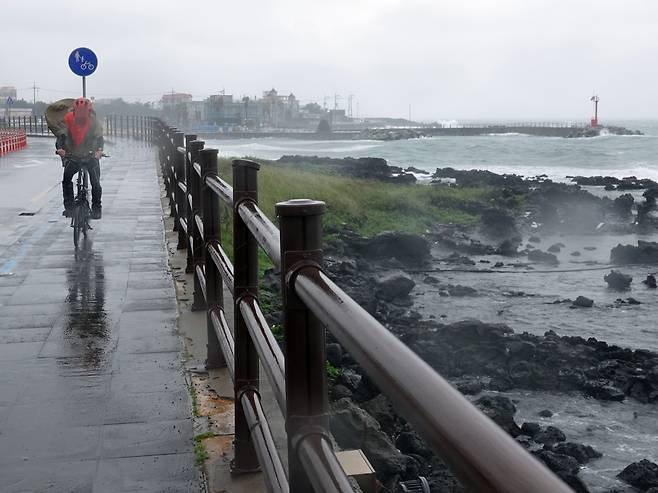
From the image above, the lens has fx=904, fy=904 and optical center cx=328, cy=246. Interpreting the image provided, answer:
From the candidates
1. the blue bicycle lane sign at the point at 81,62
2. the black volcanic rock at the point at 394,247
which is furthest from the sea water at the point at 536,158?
the blue bicycle lane sign at the point at 81,62

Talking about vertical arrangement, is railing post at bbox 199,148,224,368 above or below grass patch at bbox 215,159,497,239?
above

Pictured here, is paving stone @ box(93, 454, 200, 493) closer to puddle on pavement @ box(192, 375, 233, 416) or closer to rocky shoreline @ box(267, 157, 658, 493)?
puddle on pavement @ box(192, 375, 233, 416)

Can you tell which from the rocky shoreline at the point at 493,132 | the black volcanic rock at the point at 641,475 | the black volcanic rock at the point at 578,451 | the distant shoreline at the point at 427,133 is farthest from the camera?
the distant shoreline at the point at 427,133

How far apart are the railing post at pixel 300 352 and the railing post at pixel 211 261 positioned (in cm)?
279

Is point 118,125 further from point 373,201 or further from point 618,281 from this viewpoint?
point 618,281

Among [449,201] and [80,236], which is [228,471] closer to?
[80,236]

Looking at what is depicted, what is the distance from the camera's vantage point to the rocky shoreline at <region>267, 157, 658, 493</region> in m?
6.47

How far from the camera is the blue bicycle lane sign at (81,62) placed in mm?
17938

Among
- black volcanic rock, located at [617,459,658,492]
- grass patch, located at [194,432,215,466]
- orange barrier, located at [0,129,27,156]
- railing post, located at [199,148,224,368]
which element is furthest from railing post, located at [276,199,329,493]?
orange barrier, located at [0,129,27,156]

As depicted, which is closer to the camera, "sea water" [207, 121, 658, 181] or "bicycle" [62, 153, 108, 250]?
"bicycle" [62, 153, 108, 250]

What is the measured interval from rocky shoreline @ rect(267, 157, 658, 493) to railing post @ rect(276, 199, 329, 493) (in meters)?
0.98

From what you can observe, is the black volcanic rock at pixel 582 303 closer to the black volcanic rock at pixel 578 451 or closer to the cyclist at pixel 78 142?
the black volcanic rock at pixel 578 451

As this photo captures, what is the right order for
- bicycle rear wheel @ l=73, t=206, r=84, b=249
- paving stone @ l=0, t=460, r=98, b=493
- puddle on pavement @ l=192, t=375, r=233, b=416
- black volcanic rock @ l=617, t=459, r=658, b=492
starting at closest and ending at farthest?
1. paving stone @ l=0, t=460, r=98, b=493
2. puddle on pavement @ l=192, t=375, r=233, b=416
3. black volcanic rock @ l=617, t=459, r=658, b=492
4. bicycle rear wheel @ l=73, t=206, r=84, b=249

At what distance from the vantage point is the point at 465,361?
11.6 meters
